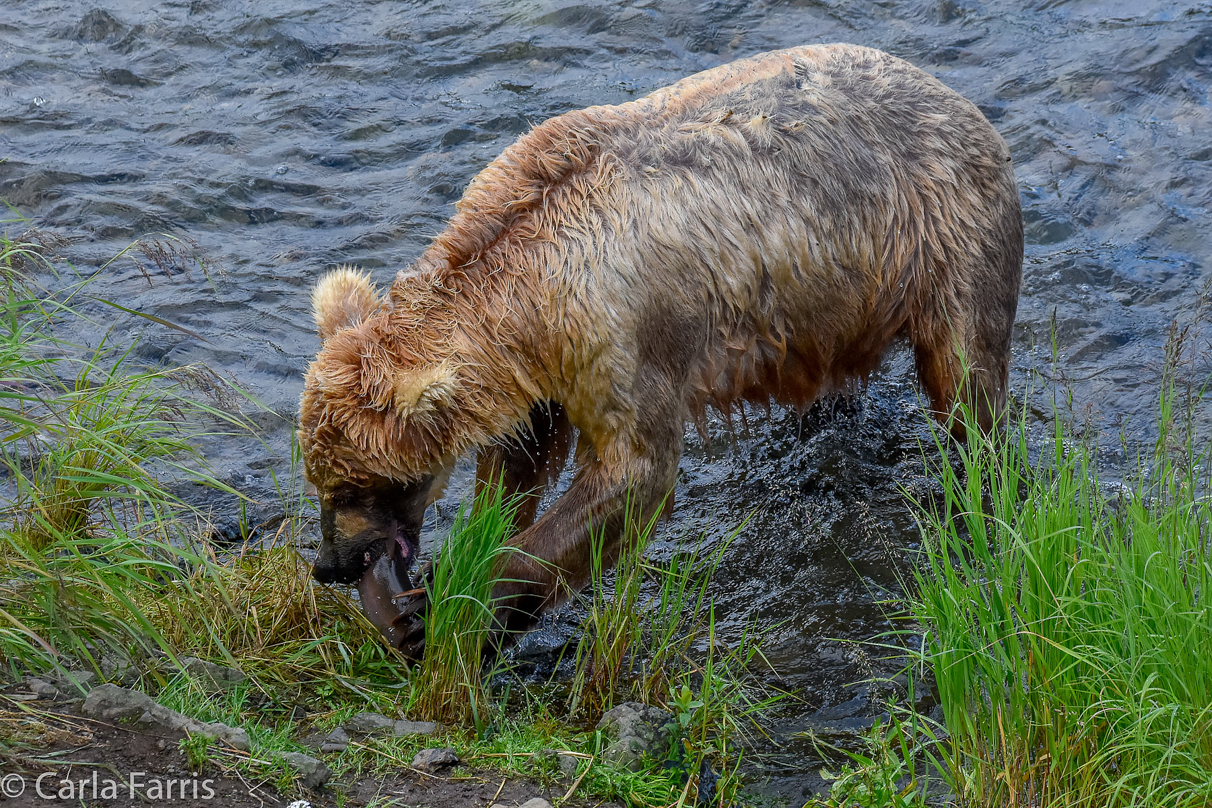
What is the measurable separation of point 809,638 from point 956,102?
2448 millimetres

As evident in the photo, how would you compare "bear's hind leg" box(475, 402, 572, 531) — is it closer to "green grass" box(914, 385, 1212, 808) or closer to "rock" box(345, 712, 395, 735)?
"rock" box(345, 712, 395, 735)

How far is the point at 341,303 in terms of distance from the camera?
4.49 m

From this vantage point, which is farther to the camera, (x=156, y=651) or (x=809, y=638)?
(x=809, y=638)

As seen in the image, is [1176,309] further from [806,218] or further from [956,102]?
[806,218]

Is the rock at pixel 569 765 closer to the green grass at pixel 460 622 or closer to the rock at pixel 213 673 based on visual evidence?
the green grass at pixel 460 622

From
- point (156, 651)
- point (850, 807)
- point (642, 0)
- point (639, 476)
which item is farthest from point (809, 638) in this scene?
point (642, 0)

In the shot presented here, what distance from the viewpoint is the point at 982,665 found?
332 centimetres

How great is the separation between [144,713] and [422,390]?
4.16ft

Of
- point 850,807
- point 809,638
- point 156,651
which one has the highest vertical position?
point 156,651

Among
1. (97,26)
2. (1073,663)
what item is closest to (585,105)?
(97,26)

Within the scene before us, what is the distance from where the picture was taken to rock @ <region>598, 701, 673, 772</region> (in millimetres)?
3699

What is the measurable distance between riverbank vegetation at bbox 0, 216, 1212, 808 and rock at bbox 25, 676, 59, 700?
7cm

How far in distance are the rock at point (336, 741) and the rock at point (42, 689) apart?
79 cm

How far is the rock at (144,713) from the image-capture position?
3.46 meters
